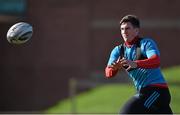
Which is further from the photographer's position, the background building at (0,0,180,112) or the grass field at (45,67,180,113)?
the background building at (0,0,180,112)

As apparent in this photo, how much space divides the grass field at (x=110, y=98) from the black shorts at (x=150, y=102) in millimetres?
10925

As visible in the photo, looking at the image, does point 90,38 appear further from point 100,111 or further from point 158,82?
point 158,82

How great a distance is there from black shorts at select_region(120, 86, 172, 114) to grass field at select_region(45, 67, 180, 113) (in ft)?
35.8

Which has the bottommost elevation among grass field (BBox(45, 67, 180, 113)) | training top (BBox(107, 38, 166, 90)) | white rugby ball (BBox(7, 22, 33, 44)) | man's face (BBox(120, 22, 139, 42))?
grass field (BBox(45, 67, 180, 113))

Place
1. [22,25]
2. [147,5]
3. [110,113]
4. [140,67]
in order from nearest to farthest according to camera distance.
Result: [140,67] < [22,25] < [110,113] < [147,5]

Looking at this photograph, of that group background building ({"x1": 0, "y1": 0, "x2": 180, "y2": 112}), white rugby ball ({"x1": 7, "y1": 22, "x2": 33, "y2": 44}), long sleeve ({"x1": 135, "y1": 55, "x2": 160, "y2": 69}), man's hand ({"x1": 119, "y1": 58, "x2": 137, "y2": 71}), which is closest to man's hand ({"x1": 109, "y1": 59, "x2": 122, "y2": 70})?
man's hand ({"x1": 119, "y1": 58, "x2": 137, "y2": 71})

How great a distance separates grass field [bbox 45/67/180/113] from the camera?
21.0 meters

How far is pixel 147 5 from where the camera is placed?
2825 cm

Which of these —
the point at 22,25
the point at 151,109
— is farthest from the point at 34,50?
the point at 151,109

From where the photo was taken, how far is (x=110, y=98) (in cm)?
2239

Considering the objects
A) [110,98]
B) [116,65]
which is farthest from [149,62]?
[110,98]

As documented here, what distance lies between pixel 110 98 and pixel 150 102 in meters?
13.5

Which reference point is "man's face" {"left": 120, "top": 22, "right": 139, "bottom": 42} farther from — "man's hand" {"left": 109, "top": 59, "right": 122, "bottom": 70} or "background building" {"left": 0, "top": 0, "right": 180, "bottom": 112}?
"background building" {"left": 0, "top": 0, "right": 180, "bottom": 112}

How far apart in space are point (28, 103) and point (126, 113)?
20942 mm
